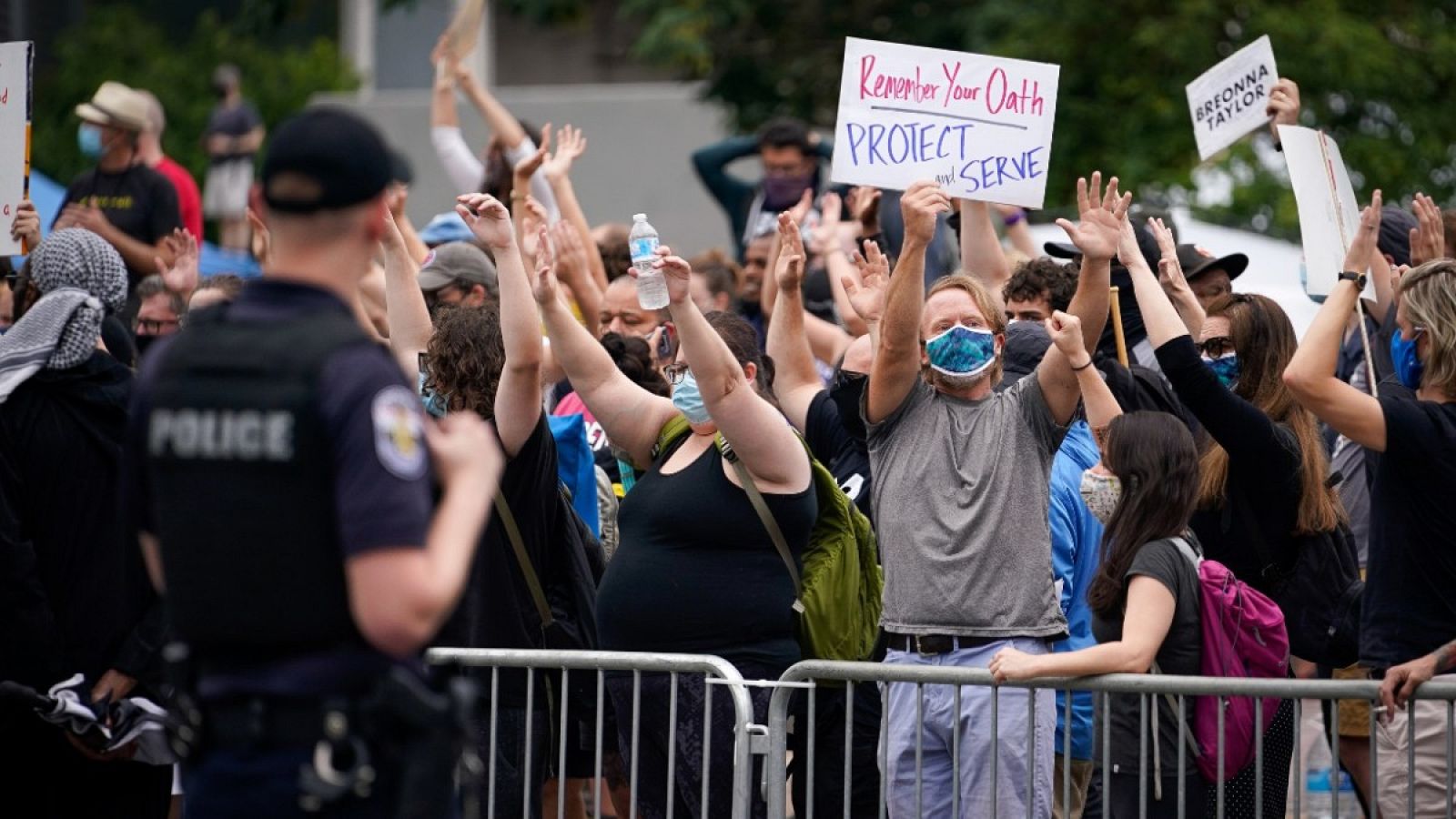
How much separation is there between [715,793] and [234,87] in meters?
17.7

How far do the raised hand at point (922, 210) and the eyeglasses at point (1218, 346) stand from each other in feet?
4.10

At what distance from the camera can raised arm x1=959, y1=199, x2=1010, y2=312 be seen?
25.3 ft

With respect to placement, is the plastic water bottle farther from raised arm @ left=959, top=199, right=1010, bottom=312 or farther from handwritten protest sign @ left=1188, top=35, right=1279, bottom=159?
handwritten protest sign @ left=1188, top=35, right=1279, bottom=159

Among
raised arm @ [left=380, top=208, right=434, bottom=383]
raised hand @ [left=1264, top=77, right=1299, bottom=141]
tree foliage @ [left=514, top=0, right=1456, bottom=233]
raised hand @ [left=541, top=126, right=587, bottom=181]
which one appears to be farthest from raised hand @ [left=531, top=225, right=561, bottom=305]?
tree foliage @ [left=514, top=0, right=1456, bottom=233]

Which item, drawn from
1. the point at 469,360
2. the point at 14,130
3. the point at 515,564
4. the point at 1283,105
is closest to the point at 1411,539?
the point at 1283,105

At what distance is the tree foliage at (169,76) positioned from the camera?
23.2 m

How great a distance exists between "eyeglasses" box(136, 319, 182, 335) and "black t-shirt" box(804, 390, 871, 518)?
10.5ft

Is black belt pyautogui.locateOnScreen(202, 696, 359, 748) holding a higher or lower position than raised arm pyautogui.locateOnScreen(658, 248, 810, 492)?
lower

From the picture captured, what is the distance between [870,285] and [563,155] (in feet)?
8.41

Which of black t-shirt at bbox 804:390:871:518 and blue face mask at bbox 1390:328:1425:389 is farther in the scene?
black t-shirt at bbox 804:390:871:518

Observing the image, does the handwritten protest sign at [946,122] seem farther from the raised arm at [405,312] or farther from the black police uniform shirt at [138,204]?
the black police uniform shirt at [138,204]

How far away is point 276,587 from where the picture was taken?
141 inches

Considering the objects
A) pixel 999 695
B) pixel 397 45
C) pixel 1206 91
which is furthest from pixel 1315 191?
pixel 397 45

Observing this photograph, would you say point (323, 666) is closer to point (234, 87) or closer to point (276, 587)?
point (276, 587)
